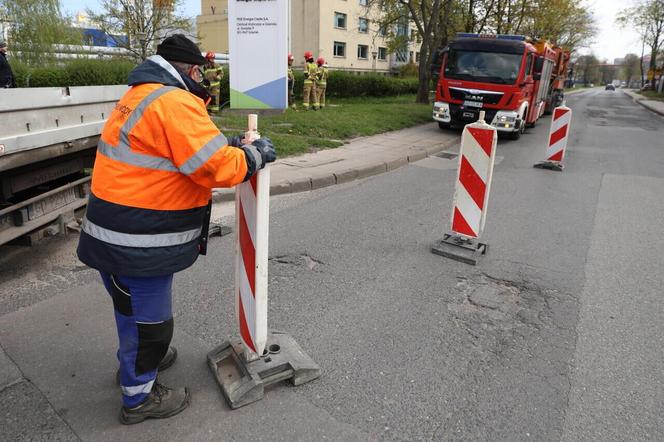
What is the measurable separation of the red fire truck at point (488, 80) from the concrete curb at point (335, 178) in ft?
11.6

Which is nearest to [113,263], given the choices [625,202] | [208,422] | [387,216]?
[208,422]

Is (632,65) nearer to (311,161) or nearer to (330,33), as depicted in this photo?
(330,33)

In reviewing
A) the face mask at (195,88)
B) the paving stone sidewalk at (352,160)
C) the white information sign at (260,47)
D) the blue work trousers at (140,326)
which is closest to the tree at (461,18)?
the paving stone sidewalk at (352,160)

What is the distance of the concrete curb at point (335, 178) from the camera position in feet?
22.8

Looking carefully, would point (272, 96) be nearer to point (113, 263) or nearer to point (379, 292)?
point (379, 292)

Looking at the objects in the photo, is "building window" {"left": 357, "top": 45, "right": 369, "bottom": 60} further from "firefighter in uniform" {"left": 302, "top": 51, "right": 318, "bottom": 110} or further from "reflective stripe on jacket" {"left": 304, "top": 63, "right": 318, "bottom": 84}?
"reflective stripe on jacket" {"left": 304, "top": 63, "right": 318, "bottom": 84}

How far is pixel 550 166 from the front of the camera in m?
10.1

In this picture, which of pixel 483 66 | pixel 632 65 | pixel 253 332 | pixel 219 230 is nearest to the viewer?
pixel 253 332

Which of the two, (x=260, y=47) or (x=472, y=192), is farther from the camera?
(x=260, y=47)

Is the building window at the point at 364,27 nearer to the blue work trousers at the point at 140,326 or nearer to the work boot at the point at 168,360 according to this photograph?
the work boot at the point at 168,360

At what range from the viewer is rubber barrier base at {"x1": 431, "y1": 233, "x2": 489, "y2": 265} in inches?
195

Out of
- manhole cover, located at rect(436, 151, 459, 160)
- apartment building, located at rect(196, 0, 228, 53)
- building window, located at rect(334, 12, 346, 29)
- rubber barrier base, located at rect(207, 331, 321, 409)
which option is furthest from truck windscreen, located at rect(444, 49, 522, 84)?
apartment building, located at rect(196, 0, 228, 53)

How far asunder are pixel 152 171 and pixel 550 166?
9.55 metres

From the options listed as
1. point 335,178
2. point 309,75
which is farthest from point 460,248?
point 309,75
